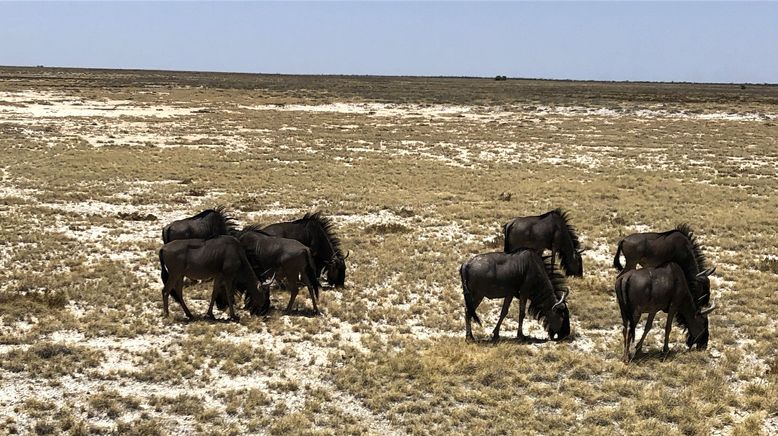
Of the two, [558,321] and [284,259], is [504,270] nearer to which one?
[558,321]

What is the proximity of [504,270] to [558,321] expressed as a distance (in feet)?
4.47

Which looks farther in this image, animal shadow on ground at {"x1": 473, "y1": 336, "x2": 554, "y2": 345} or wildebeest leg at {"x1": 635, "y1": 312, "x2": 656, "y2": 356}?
animal shadow on ground at {"x1": 473, "y1": 336, "x2": 554, "y2": 345}

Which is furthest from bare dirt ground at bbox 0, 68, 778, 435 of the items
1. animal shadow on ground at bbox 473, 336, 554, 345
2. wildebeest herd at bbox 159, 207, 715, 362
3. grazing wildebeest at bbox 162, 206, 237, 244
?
grazing wildebeest at bbox 162, 206, 237, 244

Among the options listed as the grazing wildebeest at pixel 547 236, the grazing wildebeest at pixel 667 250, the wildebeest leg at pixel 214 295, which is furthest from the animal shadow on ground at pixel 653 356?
the wildebeest leg at pixel 214 295

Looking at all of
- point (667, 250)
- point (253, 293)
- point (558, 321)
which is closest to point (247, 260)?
point (253, 293)

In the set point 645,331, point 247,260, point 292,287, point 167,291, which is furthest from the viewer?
point 292,287

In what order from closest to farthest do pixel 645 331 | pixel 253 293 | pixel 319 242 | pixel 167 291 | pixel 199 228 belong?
1. pixel 645 331
2. pixel 167 291
3. pixel 253 293
4. pixel 199 228
5. pixel 319 242

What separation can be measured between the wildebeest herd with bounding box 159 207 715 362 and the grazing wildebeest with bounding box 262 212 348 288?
2cm

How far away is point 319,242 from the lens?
14.9m

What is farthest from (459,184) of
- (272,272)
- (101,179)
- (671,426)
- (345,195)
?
(671,426)

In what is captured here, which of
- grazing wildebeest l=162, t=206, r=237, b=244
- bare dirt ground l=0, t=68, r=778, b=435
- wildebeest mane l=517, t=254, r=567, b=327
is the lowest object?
bare dirt ground l=0, t=68, r=778, b=435

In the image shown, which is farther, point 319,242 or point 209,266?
point 319,242

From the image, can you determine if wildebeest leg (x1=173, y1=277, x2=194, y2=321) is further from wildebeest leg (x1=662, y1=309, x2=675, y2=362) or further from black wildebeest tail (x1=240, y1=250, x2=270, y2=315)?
wildebeest leg (x1=662, y1=309, x2=675, y2=362)

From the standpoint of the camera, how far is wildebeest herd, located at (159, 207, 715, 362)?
418 inches
